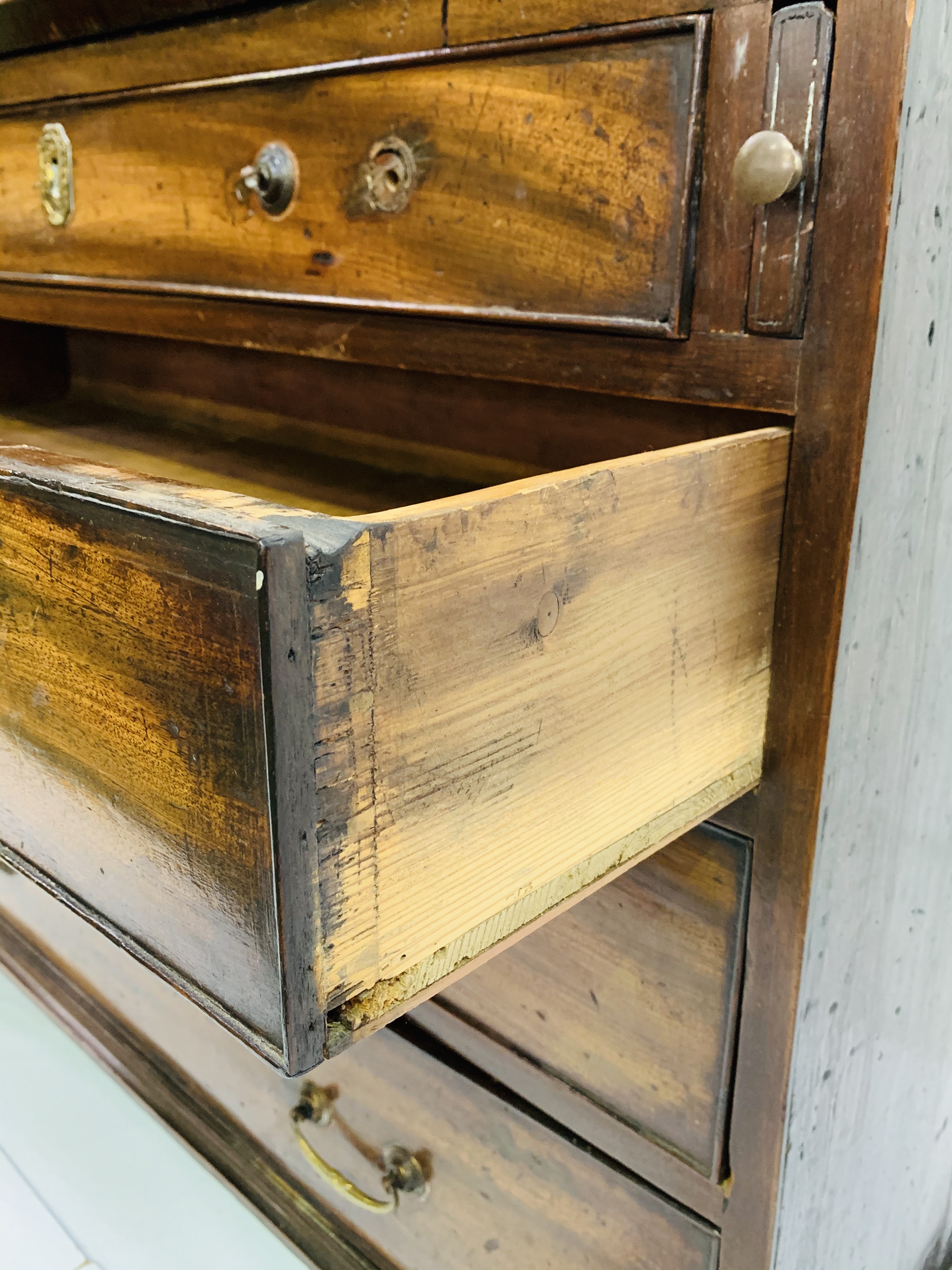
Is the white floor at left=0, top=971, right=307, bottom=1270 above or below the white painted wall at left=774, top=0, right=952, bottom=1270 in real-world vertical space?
below

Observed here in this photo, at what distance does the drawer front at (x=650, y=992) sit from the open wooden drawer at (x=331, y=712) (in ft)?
0.47

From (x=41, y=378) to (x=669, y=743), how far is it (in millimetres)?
823

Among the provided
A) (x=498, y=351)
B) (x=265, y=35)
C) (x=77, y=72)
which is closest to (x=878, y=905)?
(x=498, y=351)

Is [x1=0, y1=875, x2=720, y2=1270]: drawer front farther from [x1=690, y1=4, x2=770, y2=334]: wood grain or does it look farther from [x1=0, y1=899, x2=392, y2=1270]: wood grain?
[x1=690, y1=4, x2=770, y2=334]: wood grain

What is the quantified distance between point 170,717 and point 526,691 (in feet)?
0.41

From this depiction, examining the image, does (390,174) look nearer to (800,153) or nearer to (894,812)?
(800,153)

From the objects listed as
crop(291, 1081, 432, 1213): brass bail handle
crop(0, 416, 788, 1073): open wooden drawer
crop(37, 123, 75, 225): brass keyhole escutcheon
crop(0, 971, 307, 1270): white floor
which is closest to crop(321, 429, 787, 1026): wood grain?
crop(0, 416, 788, 1073): open wooden drawer

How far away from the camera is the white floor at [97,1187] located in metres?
0.95

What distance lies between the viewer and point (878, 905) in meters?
0.64

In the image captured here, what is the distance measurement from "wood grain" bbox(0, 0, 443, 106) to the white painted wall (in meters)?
0.27

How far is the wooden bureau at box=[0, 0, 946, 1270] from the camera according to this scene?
0.33 meters

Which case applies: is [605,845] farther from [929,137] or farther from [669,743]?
[929,137]

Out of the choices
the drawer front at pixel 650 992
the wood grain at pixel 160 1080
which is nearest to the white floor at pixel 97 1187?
the wood grain at pixel 160 1080

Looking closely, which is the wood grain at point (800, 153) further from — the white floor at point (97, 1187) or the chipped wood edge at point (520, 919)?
the white floor at point (97, 1187)
